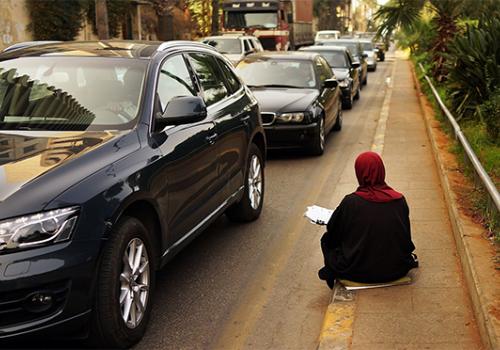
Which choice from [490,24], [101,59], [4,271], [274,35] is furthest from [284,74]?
[274,35]

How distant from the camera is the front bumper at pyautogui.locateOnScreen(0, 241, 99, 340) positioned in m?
3.55

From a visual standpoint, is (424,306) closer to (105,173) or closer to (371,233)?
(371,233)

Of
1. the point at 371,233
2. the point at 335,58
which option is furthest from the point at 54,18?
the point at 371,233

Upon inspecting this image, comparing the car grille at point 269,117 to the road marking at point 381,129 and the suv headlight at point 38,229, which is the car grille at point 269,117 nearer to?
the road marking at point 381,129

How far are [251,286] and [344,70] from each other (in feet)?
45.0

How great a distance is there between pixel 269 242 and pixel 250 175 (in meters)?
0.76

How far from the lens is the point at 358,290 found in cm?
503

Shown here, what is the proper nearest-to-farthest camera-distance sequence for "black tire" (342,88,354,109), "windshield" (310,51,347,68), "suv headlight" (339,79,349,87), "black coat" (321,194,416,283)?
"black coat" (321,194,416,283) < "suv headlight" (339,79,349,87) < "black tire" (342,88,354,109) < "windshield" (310,51,347,68)

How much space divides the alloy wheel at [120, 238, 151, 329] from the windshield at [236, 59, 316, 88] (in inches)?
307

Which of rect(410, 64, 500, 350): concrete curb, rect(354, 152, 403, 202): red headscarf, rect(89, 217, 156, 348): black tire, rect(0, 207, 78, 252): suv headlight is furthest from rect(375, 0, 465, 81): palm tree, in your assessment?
rect(0, 207, 78, 252): suv headlight

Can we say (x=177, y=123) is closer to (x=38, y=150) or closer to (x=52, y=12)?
(x=38, y=150)

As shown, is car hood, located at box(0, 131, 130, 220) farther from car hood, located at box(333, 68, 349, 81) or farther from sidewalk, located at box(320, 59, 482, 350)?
car hood, located at box(333, 68, 349, 81)

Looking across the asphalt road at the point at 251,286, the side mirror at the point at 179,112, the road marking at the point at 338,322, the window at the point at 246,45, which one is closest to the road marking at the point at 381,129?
the asphalt road at the point at 251,286

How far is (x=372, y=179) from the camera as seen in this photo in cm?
508
